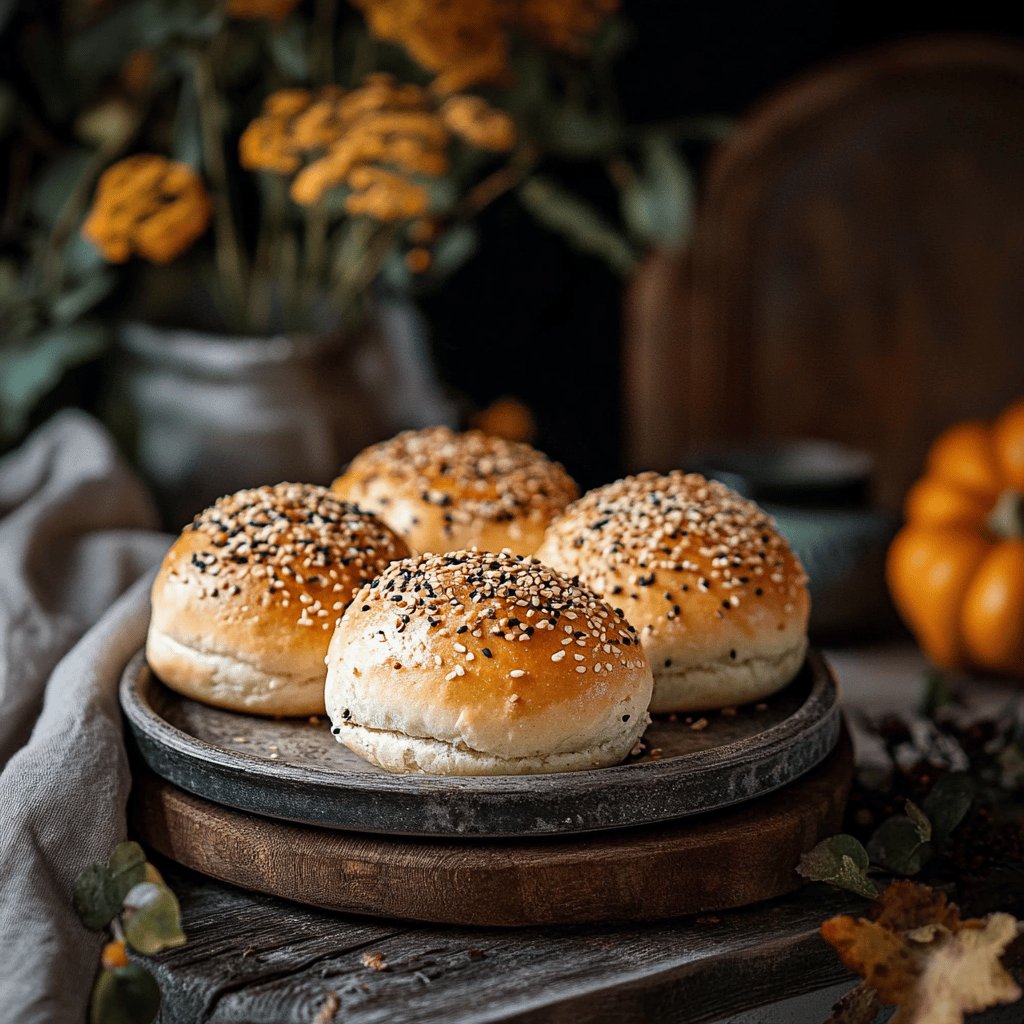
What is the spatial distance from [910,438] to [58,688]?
87.6 inches

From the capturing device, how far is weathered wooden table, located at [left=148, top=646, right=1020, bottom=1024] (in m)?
0.95

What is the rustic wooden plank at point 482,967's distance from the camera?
3.12 feet

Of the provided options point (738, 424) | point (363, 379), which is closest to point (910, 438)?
point (738, 424)

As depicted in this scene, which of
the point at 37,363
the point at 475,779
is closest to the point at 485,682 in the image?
the point at 475,779

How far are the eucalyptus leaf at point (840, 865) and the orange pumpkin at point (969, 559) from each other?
0.80m

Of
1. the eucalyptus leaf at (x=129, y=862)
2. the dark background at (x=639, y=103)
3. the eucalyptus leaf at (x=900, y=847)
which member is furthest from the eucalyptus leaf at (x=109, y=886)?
the dark background at (x=639, y=103)

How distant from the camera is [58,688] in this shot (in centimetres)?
129

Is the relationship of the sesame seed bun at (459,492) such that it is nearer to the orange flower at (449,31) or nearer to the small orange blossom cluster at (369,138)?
the small orange blossom cluster at (369,138)

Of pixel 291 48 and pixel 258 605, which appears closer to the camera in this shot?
pixel 258 605

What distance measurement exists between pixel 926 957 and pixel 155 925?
605 millimetres

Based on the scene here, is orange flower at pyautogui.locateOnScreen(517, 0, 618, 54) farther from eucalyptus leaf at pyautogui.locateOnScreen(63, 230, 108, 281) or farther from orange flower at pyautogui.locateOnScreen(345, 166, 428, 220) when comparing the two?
eucalyptus leaf at pyautogui.locateOnScreen(63, 230, 108, 281)

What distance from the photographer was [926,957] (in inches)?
39.1

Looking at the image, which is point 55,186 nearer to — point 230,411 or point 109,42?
point 109,42

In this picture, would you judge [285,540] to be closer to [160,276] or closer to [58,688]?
[58,688]
